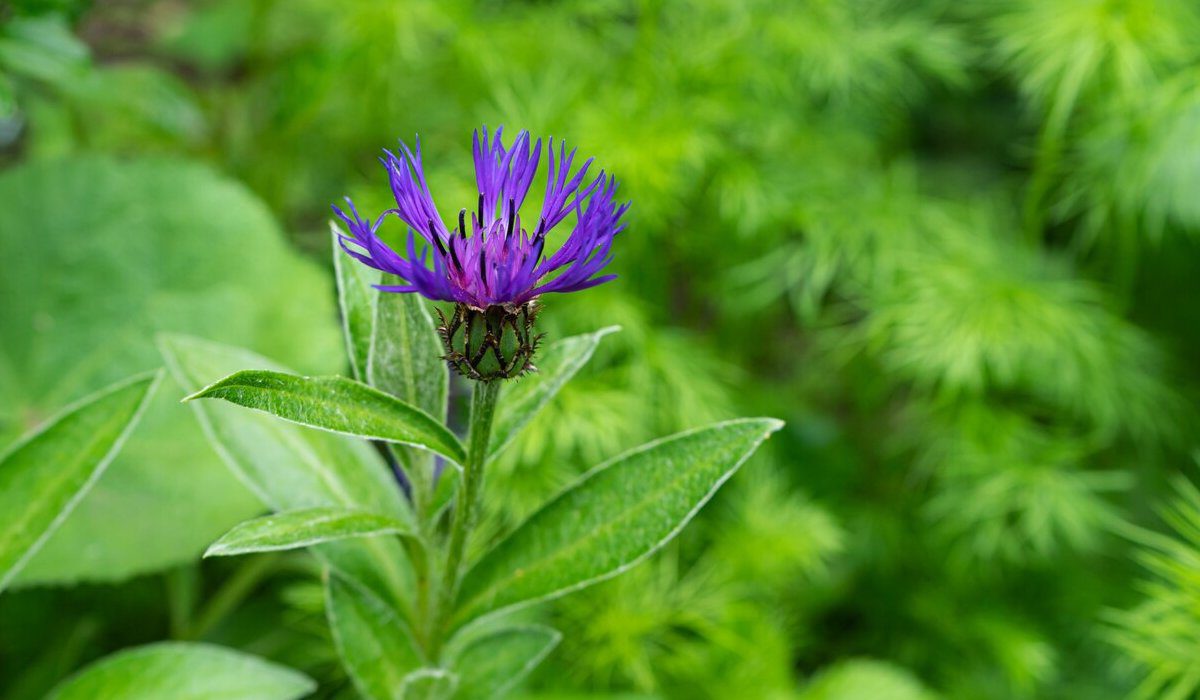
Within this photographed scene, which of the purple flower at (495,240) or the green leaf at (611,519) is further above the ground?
the purple flower at (495,240)

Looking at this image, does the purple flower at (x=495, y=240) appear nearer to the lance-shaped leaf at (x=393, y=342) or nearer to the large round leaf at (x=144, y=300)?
the lance-shaped leaf at (x=393, y=342)

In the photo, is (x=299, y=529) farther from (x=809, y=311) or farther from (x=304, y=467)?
(x=809, y=311)

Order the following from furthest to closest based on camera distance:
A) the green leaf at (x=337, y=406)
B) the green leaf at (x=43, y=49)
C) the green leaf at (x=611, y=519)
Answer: the green leaf at (x=43, y=49) < the green leaf at (x=611, y=519) < the green leaf at (x=337, y=406)

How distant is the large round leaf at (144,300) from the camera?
100 cm

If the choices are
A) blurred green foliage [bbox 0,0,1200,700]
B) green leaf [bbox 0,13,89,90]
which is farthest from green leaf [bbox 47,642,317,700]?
green leaf [bbox 0,13,89,90]

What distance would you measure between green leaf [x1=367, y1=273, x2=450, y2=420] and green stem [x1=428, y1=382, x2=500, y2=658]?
6cm

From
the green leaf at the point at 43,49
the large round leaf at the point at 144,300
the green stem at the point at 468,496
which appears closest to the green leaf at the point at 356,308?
the green stem at the point at 468,496

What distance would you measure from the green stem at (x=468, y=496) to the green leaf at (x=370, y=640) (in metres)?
0.02

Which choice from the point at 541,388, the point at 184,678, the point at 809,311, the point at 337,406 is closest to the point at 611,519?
the point at 541,388

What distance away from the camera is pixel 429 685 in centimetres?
68

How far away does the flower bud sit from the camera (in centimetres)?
54

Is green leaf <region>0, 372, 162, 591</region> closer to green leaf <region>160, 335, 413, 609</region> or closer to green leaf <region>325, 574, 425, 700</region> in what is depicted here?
Result: green leaf <region>160, 335, 413, 609</region>

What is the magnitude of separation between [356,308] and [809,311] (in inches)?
25.5

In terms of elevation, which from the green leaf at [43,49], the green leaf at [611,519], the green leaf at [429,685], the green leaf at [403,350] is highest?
the green leaf at [43,49]
